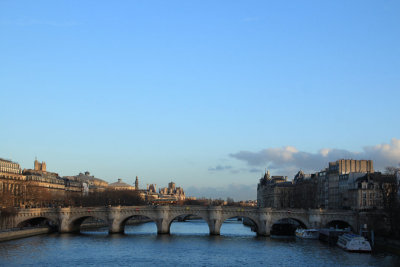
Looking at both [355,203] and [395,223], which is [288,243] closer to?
[395,223]

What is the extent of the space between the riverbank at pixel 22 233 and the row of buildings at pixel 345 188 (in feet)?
145

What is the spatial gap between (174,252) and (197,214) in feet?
68.5

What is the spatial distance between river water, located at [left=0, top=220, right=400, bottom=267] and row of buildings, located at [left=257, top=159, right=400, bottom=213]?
17.1 metres

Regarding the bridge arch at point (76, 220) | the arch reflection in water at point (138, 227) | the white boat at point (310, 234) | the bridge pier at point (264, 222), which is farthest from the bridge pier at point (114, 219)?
the white boat at point (310, 234)

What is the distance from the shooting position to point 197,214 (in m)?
84.8

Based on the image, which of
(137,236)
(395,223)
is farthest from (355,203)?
(137,236)

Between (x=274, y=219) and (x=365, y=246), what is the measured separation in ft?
66.1

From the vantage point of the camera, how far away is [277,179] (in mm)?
190375

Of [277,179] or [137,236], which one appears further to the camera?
[277,179]

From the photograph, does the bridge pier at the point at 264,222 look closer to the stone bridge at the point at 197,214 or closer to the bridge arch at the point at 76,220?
the stone bridge at the point at 197,214

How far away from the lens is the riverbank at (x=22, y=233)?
6988 cm

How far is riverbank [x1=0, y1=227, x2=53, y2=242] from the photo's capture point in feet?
229

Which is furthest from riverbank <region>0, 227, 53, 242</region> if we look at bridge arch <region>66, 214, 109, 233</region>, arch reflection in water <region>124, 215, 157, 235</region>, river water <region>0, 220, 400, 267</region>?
arch reflection in water <region>124, 215, 157, 235</region>

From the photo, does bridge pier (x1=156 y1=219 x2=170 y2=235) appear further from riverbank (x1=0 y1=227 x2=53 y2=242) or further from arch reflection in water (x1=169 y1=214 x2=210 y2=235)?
riverbank (x1=0 y1=227 x2=53 y2=242)
